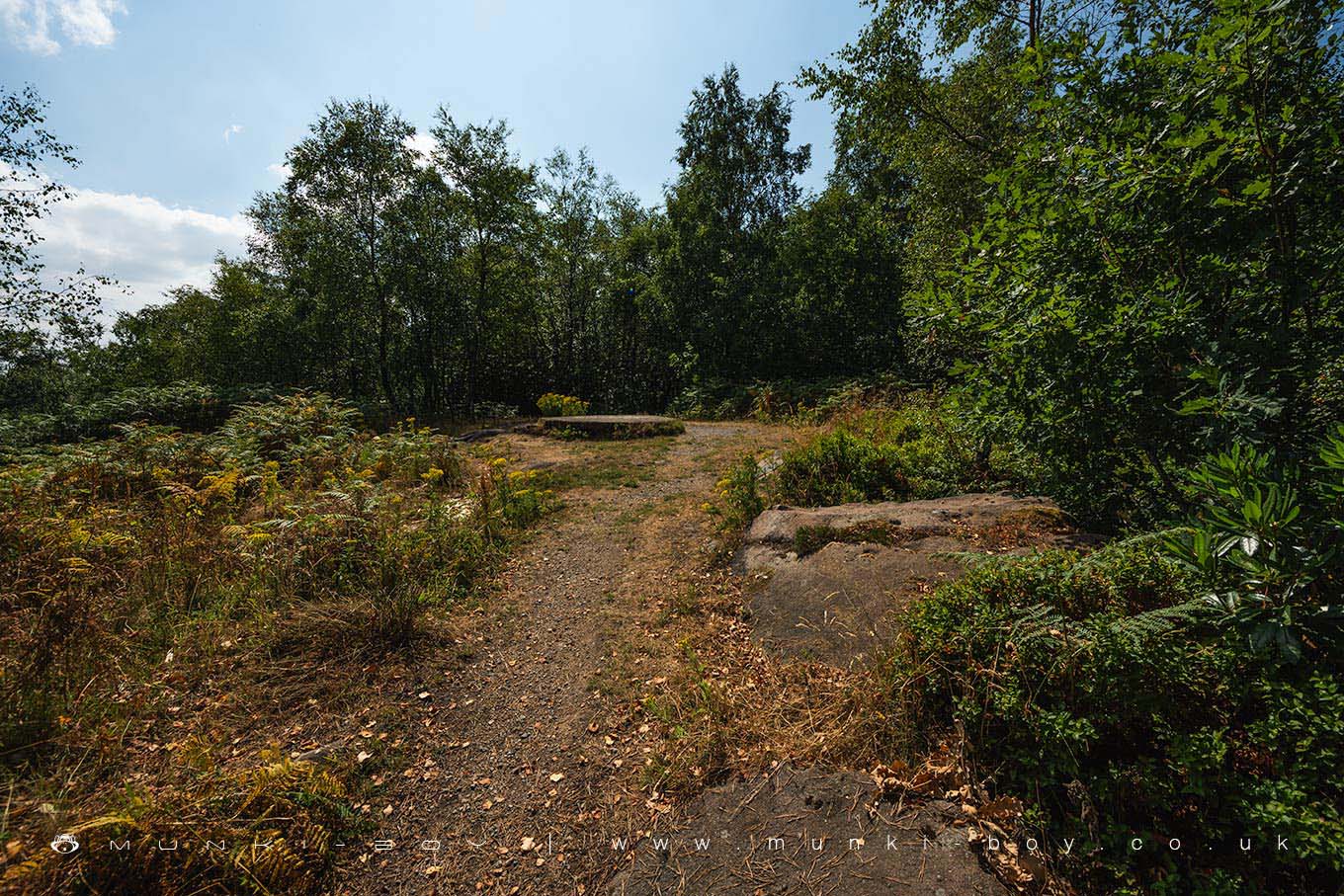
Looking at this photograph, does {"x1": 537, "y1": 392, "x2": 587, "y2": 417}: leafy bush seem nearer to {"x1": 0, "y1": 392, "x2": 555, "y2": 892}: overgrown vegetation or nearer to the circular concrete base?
the circular concrete base

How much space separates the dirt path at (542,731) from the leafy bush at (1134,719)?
1782mm

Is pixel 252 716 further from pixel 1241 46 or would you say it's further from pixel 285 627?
pixel 1241 46

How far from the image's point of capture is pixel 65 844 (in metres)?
1.90

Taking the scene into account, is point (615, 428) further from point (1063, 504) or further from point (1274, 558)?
point (1274, 558)

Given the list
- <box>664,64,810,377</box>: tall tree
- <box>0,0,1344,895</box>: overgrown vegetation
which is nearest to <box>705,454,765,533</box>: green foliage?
<box>0,0,1344,895</box>: overgrown vegetation

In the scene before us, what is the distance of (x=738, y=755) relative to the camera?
106 inches

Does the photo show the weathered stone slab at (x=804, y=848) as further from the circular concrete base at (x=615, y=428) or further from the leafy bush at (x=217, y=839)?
the circular concrete base at (x=615, y=428)

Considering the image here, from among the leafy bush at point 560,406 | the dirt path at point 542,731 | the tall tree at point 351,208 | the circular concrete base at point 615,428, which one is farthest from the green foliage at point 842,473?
the tall tree at point 351,208

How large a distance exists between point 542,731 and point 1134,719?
3214 millimetres

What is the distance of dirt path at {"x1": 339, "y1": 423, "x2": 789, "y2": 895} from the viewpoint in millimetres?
2377

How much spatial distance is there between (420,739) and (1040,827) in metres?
3.41

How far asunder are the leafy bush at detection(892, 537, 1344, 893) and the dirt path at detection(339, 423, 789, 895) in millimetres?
1782

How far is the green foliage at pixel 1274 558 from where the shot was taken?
1.59m

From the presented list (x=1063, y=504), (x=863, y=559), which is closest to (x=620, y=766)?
(x=863, y=559)
